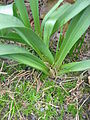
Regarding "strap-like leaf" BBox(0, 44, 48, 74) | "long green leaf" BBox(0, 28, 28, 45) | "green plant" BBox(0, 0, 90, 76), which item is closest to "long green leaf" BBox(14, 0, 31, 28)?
"green plant" BBox(0, 0, 90, 76)

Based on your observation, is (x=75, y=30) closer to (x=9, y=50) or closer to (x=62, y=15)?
(x=62, y=15)

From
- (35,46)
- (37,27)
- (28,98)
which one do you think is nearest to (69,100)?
(28,98)

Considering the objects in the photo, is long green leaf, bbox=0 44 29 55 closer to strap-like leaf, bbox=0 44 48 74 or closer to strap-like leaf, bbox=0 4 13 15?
strap-like leaf, bbox=0 44 48 74

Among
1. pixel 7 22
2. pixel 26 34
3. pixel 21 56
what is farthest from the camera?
pixel 21 56

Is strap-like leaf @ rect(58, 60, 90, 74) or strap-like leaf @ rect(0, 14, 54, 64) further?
strap-like leaf @ rect(58, 60, 90, 74)

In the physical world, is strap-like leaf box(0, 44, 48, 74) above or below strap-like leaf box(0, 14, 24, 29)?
below

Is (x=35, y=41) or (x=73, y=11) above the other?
(x=73, y=11)

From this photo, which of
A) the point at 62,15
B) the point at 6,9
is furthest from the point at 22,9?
the point at 62,15

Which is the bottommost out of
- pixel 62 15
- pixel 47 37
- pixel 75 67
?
pixel 75 67
